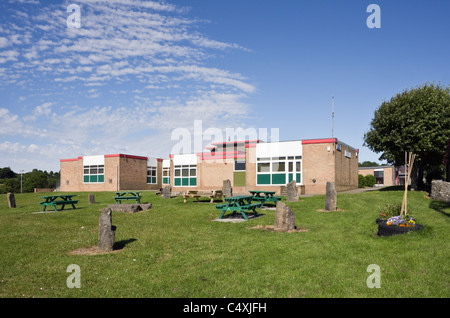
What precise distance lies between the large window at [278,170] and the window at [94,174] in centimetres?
2427

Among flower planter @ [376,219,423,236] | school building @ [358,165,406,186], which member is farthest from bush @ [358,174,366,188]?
flower planter @ [376,219,423,236]

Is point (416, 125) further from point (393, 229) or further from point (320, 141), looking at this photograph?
point (393, 229)

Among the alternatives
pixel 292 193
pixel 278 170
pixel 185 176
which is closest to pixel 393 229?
pixel 292 193

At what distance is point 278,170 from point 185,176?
11719mm

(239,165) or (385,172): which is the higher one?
(239,165)

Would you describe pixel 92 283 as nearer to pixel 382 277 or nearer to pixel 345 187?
pixel 382 277

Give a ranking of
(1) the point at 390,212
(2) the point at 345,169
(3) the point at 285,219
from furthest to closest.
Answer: (2) the point at 345,169 < (3) the point at 285,219 < (1) the point at 390,212

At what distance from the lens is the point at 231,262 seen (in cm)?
711

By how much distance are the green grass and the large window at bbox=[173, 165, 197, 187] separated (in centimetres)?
2493

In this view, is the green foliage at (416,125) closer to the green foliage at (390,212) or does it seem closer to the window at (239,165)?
the window at (239,165)

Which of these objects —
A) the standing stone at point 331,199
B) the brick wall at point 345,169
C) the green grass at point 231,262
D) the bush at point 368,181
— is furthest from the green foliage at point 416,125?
the bush at point 368,181

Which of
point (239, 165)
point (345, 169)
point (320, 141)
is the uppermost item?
point (320, 141)

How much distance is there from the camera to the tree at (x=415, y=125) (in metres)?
25.2

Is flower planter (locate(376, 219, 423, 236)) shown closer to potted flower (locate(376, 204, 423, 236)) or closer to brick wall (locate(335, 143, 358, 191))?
potted flower (locate(376, 204, 423, 236))
